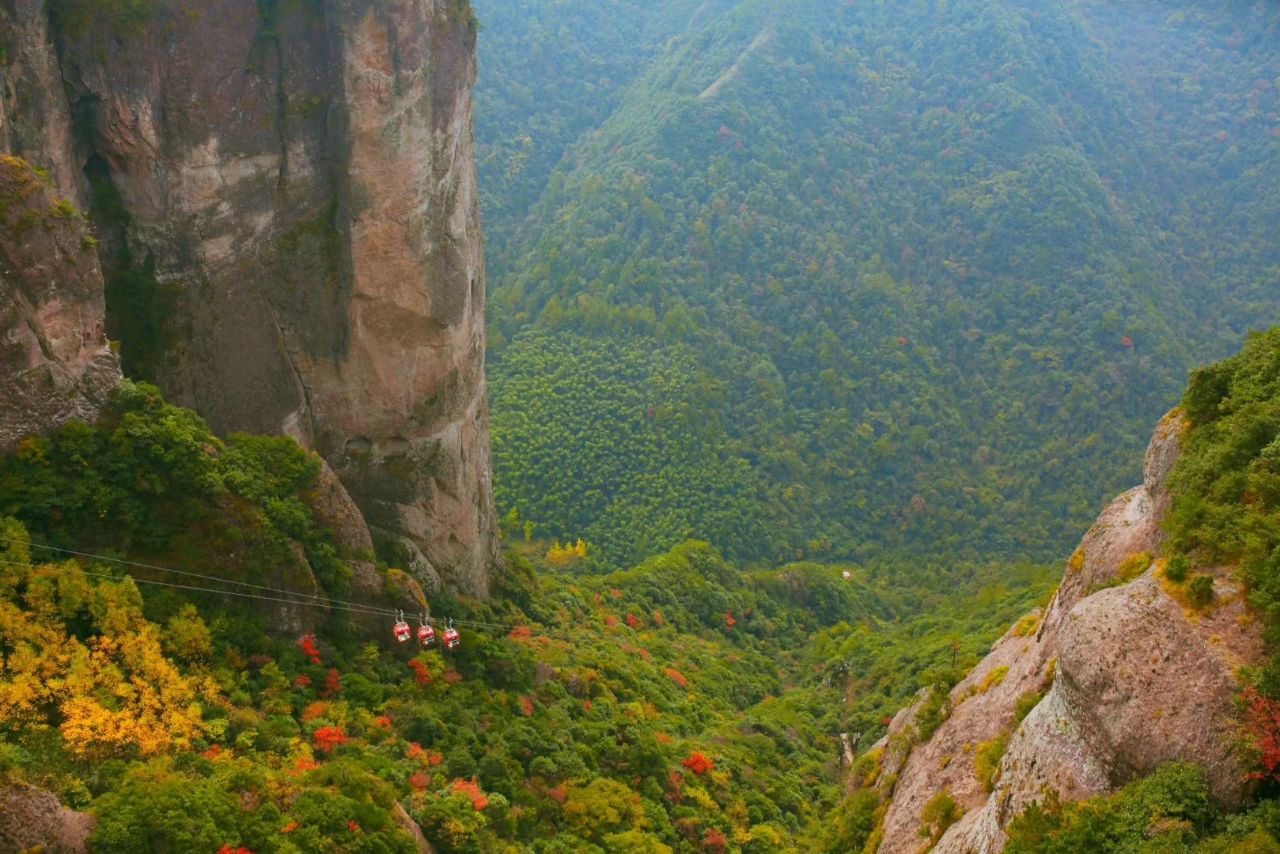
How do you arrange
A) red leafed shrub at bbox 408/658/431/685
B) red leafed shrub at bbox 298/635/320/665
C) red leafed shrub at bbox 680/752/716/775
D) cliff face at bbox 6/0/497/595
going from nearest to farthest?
cliff face at bbox 6/0/497/595 < red leafed shrub at bbox 298/635/320/665 < red leafed shrub at bbox 408/658/431/685 < red leafed shrub at bbox 680/752/716/775

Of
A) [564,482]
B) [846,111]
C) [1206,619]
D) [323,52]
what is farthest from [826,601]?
[846,111]

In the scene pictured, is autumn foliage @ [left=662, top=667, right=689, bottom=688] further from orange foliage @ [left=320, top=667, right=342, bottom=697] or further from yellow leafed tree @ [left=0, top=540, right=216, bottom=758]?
yellow leafed tree @ [left=0, top=540, right=216, bottom=758]

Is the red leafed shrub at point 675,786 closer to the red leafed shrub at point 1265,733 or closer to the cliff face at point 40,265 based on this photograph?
the cliff face at point 40,265

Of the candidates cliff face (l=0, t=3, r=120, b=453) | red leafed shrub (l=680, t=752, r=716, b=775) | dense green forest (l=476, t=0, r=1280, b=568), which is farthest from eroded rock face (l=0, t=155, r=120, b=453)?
dense green forest (l=476, t=0, r=1280, b=568)

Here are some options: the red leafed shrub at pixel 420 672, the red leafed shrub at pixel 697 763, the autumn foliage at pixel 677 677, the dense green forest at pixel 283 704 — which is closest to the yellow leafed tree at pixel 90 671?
the dense green forest at pixel 283 704

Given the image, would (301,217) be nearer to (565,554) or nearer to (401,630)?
(401,630)

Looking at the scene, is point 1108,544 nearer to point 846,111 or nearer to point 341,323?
point 341,323

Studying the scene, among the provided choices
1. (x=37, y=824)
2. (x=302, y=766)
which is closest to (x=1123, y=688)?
(x=302, y=766)
